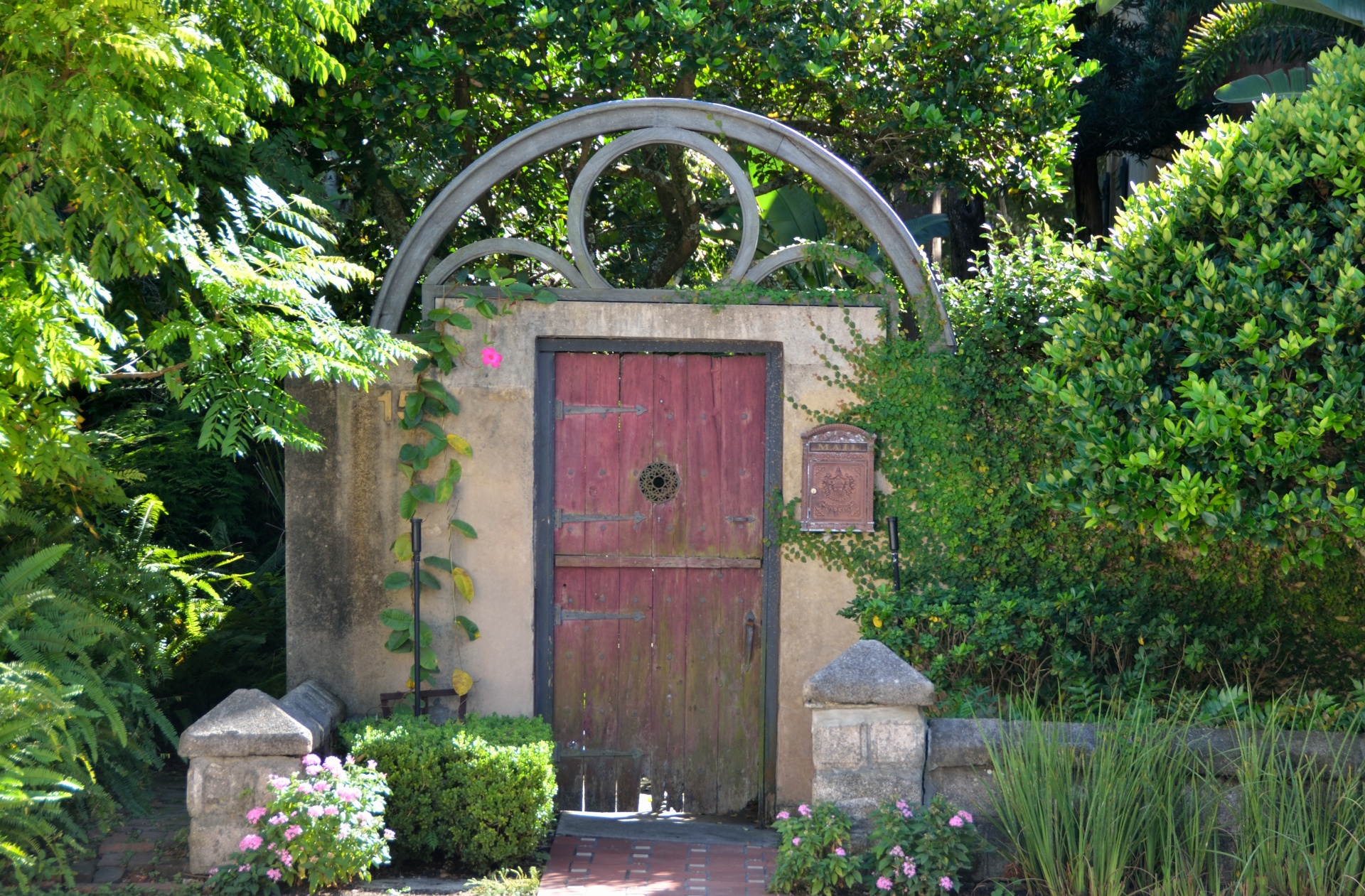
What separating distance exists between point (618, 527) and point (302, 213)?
2453 mm

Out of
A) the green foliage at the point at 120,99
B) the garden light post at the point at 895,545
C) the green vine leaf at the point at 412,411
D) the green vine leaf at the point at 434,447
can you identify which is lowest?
the garden light post at the point at 895,545

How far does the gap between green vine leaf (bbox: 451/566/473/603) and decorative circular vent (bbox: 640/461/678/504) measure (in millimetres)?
1020

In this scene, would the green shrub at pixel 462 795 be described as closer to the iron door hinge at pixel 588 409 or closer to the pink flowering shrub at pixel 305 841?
the pink flowering shrub at pixel 305 841

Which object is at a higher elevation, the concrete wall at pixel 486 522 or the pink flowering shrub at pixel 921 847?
the concrete wall at pixel 486 522

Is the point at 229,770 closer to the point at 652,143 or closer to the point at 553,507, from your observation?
the point at 553,507

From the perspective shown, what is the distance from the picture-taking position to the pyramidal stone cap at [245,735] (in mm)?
4719

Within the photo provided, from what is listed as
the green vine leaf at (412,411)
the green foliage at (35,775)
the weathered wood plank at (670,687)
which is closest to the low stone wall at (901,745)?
the weathered wood plank at (670,687)

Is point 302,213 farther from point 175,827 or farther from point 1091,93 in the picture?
point 1091,93

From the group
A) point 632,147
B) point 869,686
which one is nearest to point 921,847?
point 869,686

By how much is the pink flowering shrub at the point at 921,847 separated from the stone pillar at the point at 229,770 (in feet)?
7.77

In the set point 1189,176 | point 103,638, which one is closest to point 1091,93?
point 1189,176

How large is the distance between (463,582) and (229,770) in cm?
156

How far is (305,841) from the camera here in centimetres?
452

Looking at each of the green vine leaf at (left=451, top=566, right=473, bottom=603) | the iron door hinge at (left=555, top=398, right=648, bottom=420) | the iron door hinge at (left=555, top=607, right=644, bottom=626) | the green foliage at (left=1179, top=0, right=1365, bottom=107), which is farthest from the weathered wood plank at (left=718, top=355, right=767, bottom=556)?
the green foliage at (left=1179, top=0, right=1365, bottom=107)
